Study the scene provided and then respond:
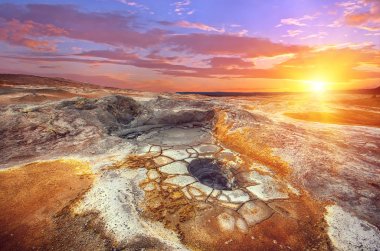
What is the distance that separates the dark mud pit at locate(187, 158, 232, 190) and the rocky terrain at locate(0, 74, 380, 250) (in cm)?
2

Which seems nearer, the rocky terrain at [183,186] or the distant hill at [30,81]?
the rocky terrain at [183,186]

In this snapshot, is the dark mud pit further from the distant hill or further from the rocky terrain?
the distant hill

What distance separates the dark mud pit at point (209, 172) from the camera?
193 inches

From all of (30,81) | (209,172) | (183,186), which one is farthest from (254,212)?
(30,81)

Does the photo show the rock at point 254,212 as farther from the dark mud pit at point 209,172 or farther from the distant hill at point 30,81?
the distant hill at point 30,81

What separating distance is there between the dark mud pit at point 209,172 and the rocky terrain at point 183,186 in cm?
2

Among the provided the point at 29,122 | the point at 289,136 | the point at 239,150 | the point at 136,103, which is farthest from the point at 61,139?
the point at 289,136

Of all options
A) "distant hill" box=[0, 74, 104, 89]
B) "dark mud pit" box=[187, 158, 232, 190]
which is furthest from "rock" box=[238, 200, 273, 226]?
"distant hill" box=[0, 74, 104, 89]

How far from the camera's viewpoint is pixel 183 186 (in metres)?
4.20

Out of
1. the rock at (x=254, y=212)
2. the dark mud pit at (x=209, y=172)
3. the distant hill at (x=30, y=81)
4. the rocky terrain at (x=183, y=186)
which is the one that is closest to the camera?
the rocky terrain at (x=183, y=186)

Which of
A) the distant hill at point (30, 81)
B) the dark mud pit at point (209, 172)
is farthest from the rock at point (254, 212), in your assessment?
the distant hill at point (30, 81)

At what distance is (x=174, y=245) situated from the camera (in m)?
2.90

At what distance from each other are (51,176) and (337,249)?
15.4 feet

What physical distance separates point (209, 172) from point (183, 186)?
1119 mm
